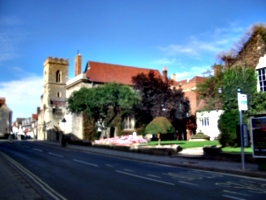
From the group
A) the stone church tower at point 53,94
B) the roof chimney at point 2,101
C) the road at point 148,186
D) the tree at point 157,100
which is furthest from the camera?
the roof chimney at point 2,101

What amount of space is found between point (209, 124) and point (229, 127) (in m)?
25.6

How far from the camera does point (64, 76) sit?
83.4 metres

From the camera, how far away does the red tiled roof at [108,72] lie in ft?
193

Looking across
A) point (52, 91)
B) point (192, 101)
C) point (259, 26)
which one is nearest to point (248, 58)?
point (259, 26)

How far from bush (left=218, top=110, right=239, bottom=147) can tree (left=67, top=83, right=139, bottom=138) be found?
21.3 m

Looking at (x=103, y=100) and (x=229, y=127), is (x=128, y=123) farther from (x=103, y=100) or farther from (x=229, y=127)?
(x=229, y=127)

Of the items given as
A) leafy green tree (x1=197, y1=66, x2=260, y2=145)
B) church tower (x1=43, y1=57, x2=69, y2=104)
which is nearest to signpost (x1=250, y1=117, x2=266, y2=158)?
leafy green tree (x1=197, y1=66, x2=260, y2=145)

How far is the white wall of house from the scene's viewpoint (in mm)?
47125

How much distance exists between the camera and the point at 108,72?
6159cm

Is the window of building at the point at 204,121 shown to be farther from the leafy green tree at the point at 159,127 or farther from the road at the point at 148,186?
the road at the point at 148,186

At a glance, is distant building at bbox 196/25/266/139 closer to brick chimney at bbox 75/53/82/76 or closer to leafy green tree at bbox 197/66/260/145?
leafy green tree at bbox 197/66/260/145

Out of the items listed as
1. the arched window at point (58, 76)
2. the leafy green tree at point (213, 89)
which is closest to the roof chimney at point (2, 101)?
the arched window at point (58, 76)

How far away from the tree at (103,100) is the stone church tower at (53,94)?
1114 inches

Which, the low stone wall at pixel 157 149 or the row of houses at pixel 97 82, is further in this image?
the row of houses at pixel 97 82
